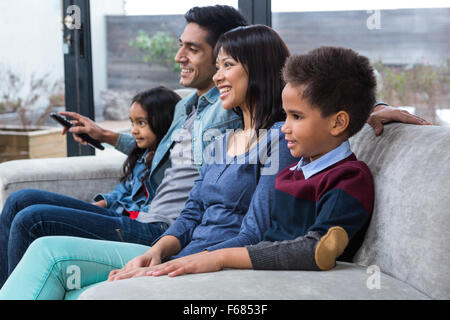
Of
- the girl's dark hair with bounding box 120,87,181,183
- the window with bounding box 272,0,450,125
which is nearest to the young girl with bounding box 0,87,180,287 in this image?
the girl's dark hair with bounding box 120,87,181,183

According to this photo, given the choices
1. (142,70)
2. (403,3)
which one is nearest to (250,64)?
(403,3)

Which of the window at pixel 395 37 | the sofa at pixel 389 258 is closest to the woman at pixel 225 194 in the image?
the sofa at pixel 389 258

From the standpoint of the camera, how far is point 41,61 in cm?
328

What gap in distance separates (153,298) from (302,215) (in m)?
0.40

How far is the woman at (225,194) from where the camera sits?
1.24 metres

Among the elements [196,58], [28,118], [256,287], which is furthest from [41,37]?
[256,287]

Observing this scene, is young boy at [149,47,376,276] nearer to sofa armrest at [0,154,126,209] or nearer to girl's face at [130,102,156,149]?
girl's face at [130,102,156,149]

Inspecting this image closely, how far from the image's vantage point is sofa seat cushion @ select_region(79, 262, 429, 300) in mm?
925

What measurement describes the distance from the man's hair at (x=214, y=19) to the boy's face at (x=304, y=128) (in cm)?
63

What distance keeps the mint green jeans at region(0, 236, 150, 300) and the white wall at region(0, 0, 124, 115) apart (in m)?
2.01

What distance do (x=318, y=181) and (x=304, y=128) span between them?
12 cm

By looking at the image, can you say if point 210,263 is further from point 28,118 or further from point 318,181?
point 28,118

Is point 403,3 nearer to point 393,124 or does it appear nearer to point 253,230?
point 393,124

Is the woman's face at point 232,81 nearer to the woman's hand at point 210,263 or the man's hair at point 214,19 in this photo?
the man's hair at point 214,19
